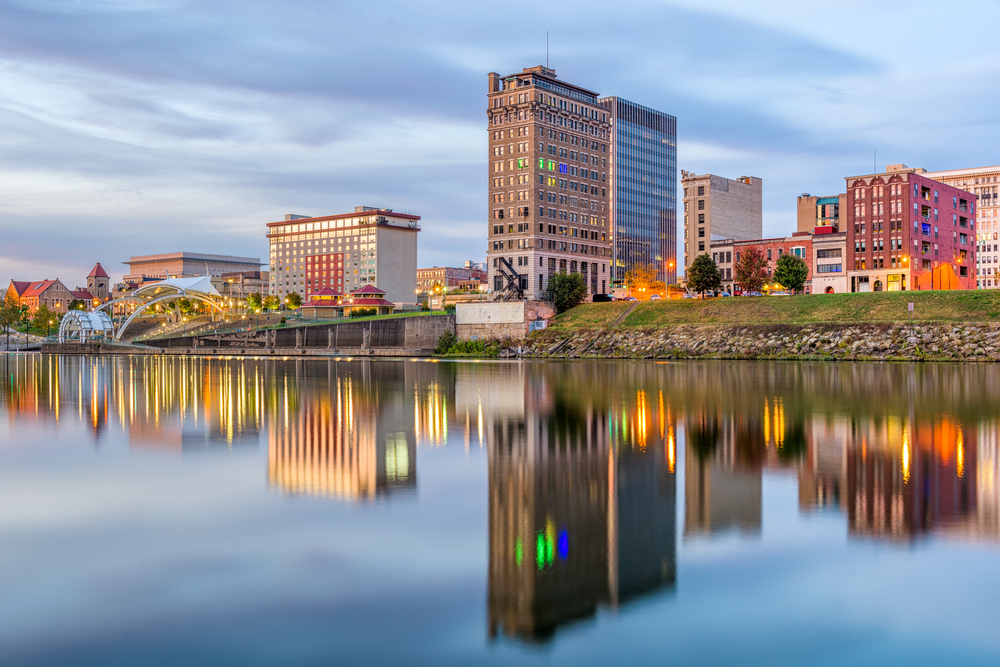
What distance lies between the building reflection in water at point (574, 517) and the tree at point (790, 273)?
10368 cm

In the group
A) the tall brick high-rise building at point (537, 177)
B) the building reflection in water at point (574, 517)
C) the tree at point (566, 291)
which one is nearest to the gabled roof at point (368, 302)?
the tall brick high-rise building at point (537, 177)

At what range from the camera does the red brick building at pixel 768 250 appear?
525ft

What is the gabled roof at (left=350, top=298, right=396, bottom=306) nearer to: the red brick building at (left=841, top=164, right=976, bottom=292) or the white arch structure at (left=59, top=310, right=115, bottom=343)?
the white arch structure at (left=59, top=310, right=115, bottom=343)

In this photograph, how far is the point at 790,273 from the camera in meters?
126

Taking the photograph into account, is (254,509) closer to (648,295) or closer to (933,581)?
(933,581)

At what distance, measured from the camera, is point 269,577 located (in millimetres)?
11602

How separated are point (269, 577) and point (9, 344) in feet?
695

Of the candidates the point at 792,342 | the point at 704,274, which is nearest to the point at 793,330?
the point at 792,342

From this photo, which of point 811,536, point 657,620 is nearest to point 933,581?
point 811,536

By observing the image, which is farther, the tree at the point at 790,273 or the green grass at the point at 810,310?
the tree at the point at 790,273

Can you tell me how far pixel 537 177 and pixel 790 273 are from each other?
4347 cm

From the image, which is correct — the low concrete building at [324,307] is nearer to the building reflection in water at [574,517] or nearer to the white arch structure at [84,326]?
the white arch structure at [84,326]

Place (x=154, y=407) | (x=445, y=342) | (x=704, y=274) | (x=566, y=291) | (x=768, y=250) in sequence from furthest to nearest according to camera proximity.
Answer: (x=768, y=250) < (x=566, y=291) < (x=445, y=342) < (x=704, y=274) < (x=154, y=407)

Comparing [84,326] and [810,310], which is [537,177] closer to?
[810,310]
